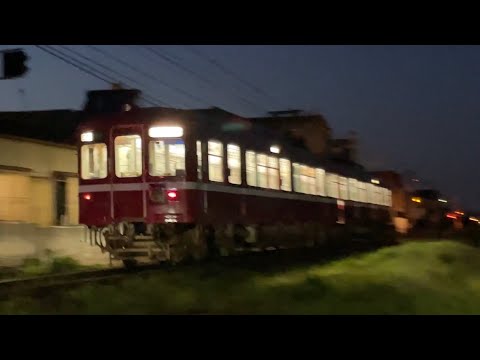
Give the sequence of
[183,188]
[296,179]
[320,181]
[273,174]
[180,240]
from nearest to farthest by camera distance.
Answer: [183,188] < [180,240] < [273,174] < [296,179] < [320,181]

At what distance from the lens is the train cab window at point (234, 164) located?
16.9 metres

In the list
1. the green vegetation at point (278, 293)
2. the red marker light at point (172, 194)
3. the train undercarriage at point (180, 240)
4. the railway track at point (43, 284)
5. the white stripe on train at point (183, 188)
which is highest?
the white stripe on train at point (183, 188)

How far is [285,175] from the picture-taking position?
818 inches

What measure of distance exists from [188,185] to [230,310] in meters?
5.68

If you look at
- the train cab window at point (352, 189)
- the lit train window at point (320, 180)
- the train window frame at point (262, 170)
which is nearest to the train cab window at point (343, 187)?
the train cab window at point (352, 189)

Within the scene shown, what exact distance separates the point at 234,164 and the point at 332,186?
9475mm

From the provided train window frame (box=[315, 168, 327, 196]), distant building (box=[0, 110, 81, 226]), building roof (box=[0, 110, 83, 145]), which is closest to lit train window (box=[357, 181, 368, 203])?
train window frame (box=[315, 168, 327, 196])

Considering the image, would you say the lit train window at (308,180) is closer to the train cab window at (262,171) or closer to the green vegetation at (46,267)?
the train cab window at (262,171)

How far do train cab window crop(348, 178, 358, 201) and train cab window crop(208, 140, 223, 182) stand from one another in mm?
12853

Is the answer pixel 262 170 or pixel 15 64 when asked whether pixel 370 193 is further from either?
pixel 15 64

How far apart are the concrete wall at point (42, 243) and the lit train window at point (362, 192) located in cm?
1307

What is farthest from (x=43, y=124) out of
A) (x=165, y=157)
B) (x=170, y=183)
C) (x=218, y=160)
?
(x=170, y=183)

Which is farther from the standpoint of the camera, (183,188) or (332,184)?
(332,184)
